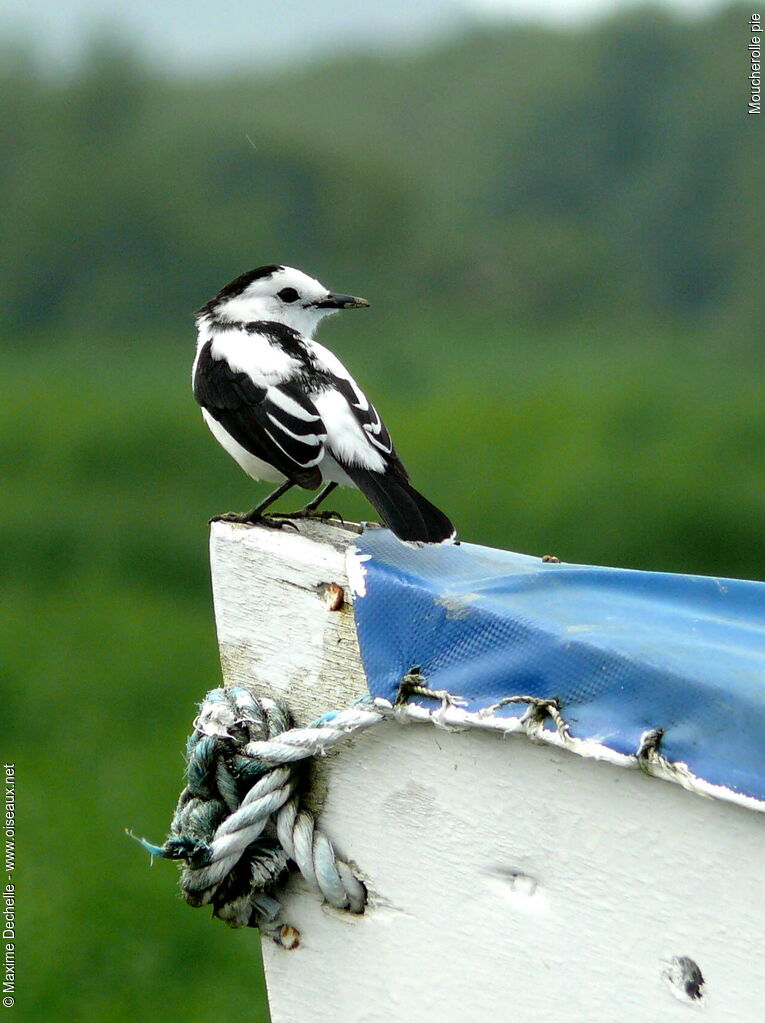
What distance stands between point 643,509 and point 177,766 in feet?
14.1

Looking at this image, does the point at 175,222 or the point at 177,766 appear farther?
the point at 175,222

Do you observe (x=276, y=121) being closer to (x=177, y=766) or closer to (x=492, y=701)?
(x=177, y=766)

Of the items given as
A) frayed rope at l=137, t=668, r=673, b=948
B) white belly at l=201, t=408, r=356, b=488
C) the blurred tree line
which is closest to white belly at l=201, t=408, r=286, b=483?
white belly at l=201, t=408, r=356, b=488

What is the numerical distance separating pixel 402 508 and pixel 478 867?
3.84ft

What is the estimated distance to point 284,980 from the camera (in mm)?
2801

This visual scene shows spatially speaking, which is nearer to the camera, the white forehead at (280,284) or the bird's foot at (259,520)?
the bird's foot at (259,520)

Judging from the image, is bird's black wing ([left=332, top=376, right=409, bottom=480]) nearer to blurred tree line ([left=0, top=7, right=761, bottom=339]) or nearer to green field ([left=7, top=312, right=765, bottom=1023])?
green field ([left=7, top=312, right=765, bottom=1023])

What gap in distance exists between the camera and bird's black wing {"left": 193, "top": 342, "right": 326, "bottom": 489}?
404 centimetres

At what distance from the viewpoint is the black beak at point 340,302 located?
4773 millimetres

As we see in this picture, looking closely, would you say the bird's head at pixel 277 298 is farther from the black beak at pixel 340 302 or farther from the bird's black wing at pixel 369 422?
the bird's black wing at pixel 369 422

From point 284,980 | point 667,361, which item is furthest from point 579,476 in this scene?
point 284,980

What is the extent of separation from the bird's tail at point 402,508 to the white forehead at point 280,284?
0.93 meters

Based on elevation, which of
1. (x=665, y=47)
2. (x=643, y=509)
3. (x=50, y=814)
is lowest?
(x=50, y=814)

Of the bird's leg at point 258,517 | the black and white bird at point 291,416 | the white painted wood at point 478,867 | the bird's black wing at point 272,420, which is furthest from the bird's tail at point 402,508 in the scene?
the white painted wood at point 478,867
